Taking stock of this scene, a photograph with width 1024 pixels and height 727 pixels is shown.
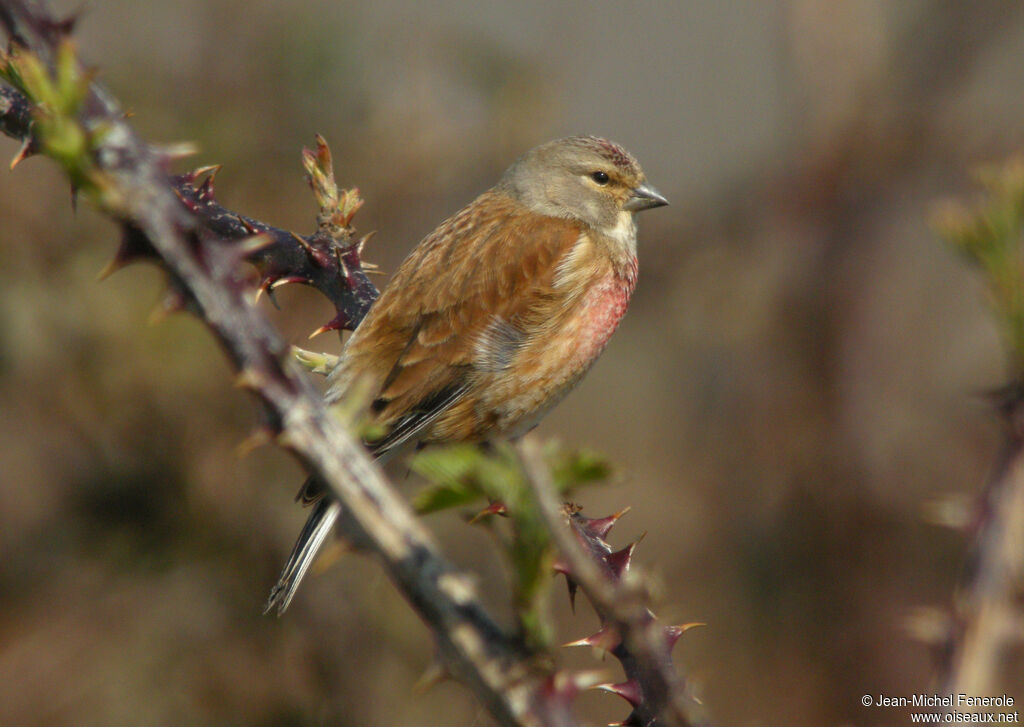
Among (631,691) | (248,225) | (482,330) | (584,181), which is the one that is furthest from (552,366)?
(631,691)

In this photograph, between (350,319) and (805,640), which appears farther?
(805,640)

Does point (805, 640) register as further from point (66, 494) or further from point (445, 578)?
point (445, 578)

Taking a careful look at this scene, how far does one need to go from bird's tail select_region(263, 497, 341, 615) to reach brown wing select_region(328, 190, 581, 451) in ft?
1.11

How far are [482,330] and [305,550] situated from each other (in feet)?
3.16

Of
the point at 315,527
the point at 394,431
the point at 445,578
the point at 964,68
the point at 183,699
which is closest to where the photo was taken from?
the point at 445,578

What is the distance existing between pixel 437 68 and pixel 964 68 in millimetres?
2975

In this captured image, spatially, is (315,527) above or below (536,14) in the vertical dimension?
below

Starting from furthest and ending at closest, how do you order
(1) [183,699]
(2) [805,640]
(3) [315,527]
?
(2) [805,640]
(1) [183,699]
(3) [315,527]

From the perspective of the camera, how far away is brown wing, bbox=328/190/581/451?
3441 millimetres

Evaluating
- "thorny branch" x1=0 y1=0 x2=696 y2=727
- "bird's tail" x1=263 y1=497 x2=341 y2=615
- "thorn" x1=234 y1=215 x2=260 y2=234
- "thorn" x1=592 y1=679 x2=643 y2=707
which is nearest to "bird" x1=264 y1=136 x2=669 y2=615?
"bird's tail" x1=263 y1=497 x2=341 y2=615

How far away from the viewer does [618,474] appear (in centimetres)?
100

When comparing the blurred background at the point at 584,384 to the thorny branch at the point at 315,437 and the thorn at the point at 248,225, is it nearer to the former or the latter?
the thorn at the point at 248,225

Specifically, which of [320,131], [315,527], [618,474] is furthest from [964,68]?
[618,474]

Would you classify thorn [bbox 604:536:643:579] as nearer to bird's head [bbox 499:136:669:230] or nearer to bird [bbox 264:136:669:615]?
bird [bbox 264:136:669:615]
